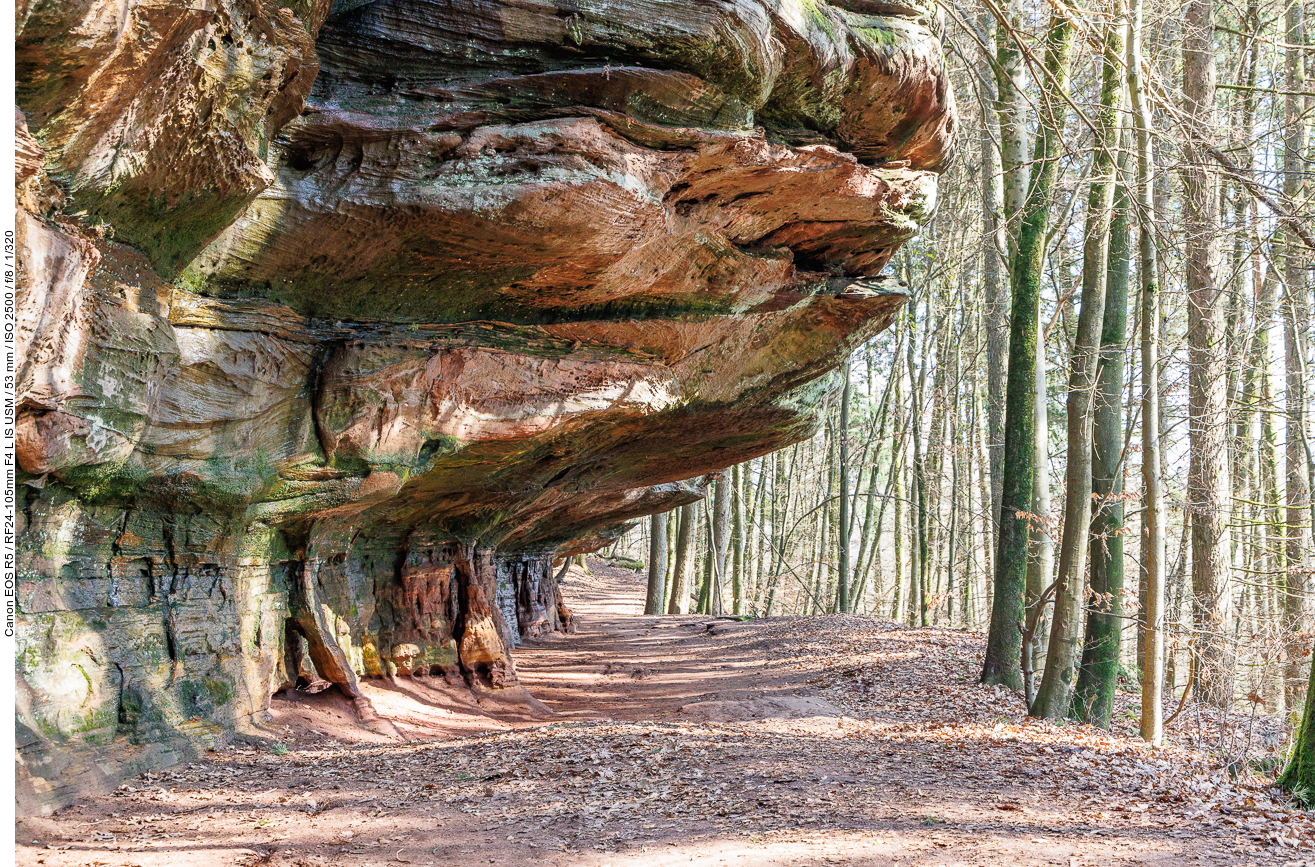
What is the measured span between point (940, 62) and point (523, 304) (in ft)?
16.2

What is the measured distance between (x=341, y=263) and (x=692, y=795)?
5.53m

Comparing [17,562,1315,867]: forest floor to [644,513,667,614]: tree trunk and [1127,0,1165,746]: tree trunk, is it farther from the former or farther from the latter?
[644,513,667,614]: tree trunk

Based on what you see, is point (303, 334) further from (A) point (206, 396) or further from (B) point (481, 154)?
(B) point (481, 154)

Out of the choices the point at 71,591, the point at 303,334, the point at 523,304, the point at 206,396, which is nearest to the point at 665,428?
the point at 523,304

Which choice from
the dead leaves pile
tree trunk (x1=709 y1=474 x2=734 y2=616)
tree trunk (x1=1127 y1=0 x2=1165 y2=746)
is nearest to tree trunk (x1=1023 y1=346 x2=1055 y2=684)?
the dead leaves pile

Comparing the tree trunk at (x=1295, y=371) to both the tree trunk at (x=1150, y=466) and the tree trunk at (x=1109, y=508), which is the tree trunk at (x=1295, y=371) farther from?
the tree trunk at (x=1150, y=466)

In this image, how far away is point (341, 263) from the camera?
7.46 metres

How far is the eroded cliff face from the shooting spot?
544 cm

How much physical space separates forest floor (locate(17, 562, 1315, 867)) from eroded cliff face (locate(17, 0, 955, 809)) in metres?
0.83

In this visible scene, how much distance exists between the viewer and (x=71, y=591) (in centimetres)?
653

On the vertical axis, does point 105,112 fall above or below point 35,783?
above

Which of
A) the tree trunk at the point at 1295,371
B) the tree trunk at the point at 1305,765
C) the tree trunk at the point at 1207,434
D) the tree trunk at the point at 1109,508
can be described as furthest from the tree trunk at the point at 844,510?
the tree trunk at the point at 1305,765

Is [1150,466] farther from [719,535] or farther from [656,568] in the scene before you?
[656,568]

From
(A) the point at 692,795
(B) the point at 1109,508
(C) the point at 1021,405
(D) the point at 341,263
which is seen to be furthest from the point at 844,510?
(D) the point at 341,263
